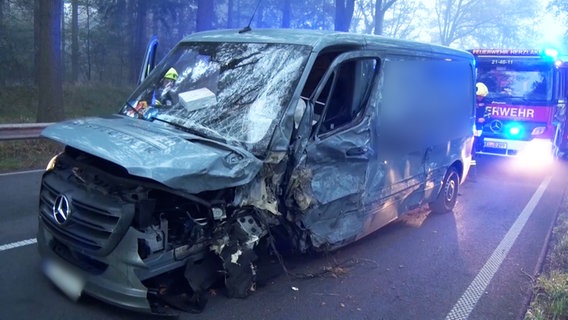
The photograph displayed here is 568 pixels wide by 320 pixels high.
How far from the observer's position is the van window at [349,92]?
4469mm

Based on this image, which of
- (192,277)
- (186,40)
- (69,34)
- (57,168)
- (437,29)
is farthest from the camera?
(437,29)

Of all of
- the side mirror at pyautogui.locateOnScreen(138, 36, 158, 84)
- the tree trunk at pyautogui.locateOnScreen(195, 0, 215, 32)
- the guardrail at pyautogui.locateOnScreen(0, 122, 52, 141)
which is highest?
the tree trunk at pyautogui.locateOnScreen(195, 0, 215, 32)

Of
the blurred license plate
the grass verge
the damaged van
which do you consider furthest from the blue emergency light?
the damaged van

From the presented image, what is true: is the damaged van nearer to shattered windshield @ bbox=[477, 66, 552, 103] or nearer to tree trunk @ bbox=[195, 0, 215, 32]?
shattered windshield @ bbox=[477, 66, 552, 103]

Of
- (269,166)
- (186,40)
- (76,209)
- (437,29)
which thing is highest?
(437,29)

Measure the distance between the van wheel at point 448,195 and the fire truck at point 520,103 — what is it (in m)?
3.66

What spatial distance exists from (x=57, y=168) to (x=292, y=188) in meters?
1.85

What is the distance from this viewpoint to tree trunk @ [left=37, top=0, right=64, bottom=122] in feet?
32.9

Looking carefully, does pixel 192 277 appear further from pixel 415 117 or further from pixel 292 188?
pixel 415 117

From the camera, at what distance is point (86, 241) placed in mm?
3064

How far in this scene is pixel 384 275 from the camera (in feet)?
14.4

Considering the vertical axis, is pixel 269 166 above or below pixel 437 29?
below

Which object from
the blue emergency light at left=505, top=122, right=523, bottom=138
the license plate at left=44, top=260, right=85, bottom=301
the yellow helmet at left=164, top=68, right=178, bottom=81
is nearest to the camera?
the license plate at left=44, top=260, right=85, bottom=301

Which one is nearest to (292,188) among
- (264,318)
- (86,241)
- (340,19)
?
(264,318)
